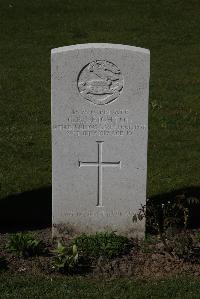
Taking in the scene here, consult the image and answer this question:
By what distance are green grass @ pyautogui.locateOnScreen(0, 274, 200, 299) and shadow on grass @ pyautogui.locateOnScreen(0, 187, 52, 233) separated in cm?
164

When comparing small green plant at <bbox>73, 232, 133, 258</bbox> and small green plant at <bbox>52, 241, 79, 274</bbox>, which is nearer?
small green plant at <bbox>52, 241, 79, 274</bbox>

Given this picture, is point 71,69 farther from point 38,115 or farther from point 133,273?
point 38,115

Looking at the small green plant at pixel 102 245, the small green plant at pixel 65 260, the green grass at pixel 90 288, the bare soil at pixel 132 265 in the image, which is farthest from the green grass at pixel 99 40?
the green grass at pixel 90 288

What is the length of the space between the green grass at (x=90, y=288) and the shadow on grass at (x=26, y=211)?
5.39 feet

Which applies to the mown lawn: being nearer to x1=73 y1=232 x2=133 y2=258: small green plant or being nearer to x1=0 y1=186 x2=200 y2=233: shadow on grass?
x1=0 y1=186 x2=200 y2=233: shadow on grass

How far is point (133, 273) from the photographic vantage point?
728 centimetres

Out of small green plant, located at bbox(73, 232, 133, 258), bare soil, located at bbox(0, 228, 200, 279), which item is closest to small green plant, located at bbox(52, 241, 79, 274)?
bare soil, located at bbox(0, 228, 200, 279)

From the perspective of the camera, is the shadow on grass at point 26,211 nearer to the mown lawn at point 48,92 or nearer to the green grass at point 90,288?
the mown lawn at point 48,92

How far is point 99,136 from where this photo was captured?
306 inches

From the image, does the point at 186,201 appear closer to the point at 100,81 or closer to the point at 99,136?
the point at 99,136

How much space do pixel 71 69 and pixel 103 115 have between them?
60 centimetres

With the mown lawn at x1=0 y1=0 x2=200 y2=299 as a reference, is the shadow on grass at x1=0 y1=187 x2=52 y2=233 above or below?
below

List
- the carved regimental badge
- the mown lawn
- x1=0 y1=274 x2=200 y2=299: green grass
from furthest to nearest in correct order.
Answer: the carved regimental badge < the mown lawn < x1=0 y1=274 x2=200 y2=299: green grass

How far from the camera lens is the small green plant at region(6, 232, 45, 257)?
750cm
